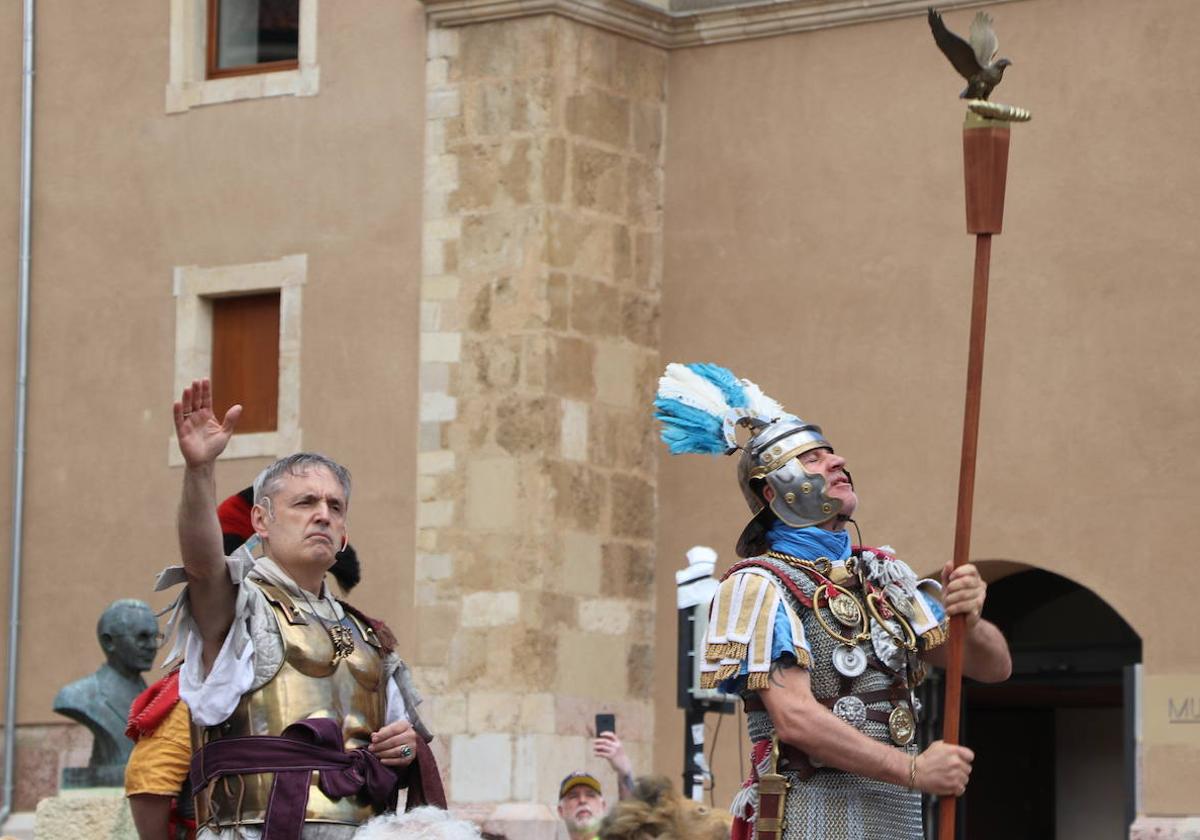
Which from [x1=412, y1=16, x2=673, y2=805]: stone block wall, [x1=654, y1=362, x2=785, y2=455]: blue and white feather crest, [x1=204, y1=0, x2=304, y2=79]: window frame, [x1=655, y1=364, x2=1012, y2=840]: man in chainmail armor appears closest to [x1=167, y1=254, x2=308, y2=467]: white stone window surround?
[x1=412, y1=16, x2=673, y2=805]: stone block wall

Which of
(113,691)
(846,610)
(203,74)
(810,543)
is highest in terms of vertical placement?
(203,74)

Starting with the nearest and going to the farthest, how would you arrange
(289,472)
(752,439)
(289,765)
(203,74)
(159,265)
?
(289,765) < (289,472) < (752,439) < (159,265) < (203,74)

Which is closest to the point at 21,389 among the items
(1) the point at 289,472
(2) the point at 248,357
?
(2) the point at 248,357

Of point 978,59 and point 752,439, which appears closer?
point 978,59

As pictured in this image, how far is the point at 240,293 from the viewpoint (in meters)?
17.6

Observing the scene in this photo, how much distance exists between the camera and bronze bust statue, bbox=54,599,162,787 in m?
13.4

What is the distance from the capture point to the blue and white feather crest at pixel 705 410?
750 centimetres

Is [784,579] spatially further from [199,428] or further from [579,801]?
[579,801]

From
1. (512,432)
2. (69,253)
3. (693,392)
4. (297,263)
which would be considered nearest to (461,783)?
(512,432)

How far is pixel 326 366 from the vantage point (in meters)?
17.2

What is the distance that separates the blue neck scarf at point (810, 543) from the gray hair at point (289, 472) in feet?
3.50

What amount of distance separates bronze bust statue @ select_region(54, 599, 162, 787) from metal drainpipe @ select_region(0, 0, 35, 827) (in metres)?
3.91

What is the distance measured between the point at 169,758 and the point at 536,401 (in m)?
9.27

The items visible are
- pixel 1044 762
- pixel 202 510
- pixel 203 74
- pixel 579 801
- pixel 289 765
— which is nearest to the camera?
pixel 202 510
